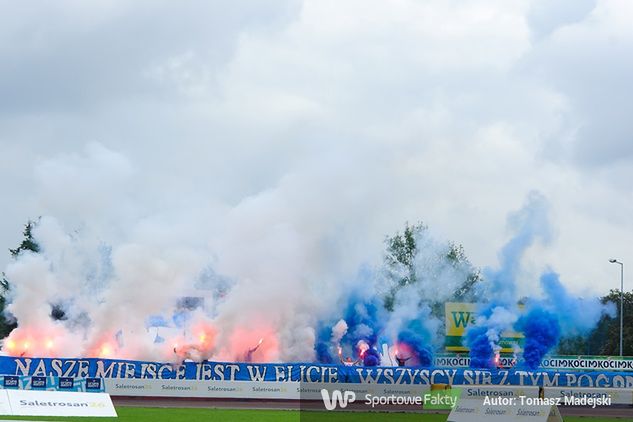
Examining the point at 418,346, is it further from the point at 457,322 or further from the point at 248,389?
the point at 248,389

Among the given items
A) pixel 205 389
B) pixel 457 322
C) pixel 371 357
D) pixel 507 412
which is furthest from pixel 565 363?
pixel 507 412

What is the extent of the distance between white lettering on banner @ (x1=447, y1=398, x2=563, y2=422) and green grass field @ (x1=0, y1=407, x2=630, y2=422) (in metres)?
13.6

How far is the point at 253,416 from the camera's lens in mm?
38688

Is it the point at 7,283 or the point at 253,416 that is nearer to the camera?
the point at 253,416

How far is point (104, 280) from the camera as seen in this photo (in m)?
74.3

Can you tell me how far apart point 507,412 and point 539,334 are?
53.6 metres

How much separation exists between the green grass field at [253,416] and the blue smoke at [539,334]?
103 feet

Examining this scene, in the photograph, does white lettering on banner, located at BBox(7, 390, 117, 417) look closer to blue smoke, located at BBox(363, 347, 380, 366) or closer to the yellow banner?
blue smoke, located at BBox(363, 347, 380, 366)

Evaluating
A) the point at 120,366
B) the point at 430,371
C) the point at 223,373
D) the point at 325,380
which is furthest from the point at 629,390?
the point at 120,366

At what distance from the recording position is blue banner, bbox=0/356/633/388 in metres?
52.2

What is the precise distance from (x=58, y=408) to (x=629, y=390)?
1216 inches

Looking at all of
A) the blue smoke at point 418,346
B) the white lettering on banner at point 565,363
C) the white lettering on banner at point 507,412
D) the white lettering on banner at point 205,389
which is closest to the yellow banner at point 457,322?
the white lettering on banner at point 565,363

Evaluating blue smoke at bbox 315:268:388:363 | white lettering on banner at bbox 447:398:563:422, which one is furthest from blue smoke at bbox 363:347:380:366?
white lettering on banner at bbox 447:398:563:422

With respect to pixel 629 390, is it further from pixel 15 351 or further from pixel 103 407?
pixel 15 351
